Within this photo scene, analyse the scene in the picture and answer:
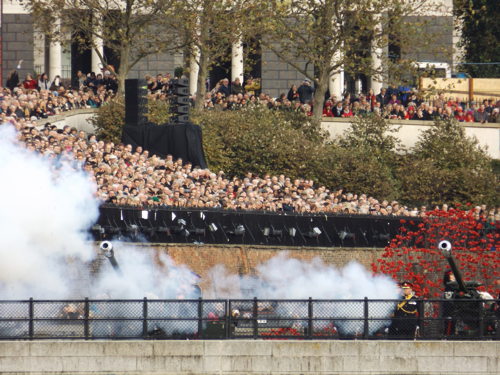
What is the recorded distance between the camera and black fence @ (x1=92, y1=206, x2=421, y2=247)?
41375 millimetres

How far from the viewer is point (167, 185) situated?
44125mm

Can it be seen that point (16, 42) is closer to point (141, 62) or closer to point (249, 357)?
point (141, 62)

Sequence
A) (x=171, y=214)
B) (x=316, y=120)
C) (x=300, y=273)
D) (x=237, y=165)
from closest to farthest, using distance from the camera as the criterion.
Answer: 1. (x=300, y=273)
2. (x=171, y=214)
3. (x=237, y=165)
4. (x=316, y=120)

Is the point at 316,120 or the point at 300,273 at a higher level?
the point at 316,120

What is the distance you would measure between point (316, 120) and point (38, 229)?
23.9m

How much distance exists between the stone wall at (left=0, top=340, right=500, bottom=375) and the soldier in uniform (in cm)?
51

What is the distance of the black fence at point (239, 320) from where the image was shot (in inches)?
1229

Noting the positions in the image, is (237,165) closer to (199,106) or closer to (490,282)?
(199,106)

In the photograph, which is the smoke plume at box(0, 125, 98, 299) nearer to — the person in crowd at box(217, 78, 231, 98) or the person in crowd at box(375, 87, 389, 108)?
the person in crowd at box(217, 78, 231, 98)

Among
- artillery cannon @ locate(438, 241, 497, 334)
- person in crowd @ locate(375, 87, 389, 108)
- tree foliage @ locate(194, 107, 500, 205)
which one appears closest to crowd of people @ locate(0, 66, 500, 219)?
tree foliage @ locate(194, 107, 500, 205)

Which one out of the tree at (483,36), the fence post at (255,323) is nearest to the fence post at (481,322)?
the fence post at (255,323)

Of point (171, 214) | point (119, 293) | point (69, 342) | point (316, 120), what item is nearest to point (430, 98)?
point (316, 120)

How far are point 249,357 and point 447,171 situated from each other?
24273 millimetres

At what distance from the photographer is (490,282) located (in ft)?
137
